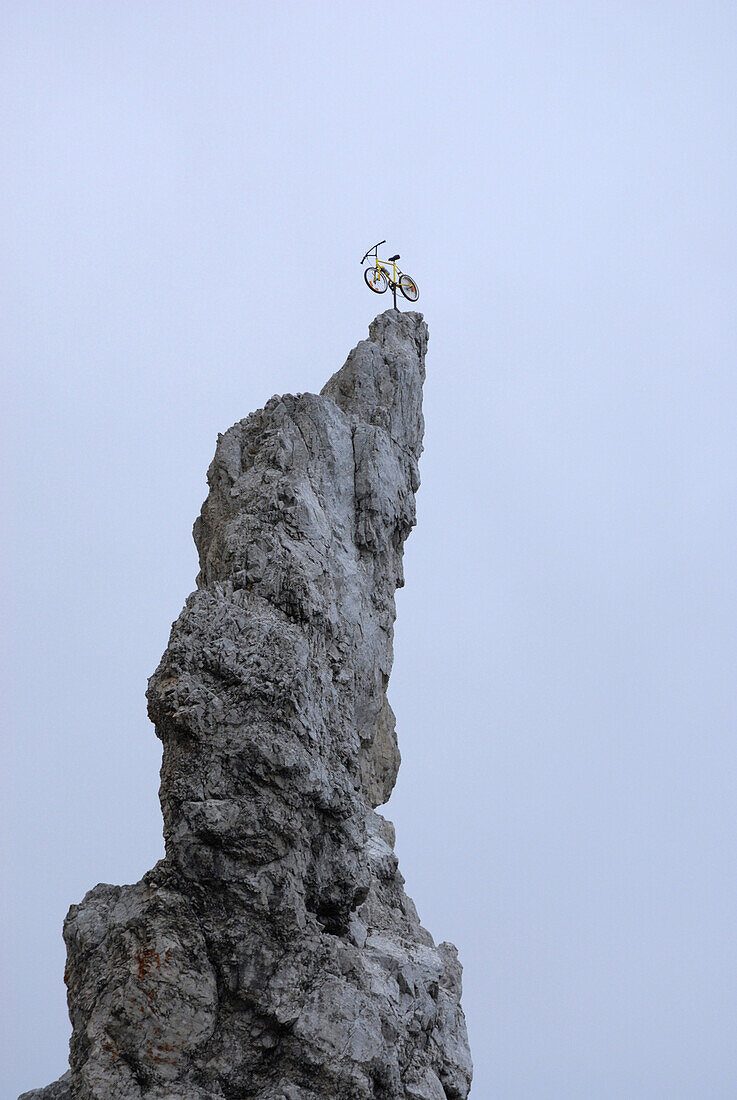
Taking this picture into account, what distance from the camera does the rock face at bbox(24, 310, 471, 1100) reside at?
1723 centimetres

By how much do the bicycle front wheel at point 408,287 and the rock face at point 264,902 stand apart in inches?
352

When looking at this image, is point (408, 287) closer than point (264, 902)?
No

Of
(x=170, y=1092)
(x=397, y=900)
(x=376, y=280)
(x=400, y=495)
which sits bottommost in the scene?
(x=170, y=1092)

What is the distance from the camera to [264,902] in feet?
58.6

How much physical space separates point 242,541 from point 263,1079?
337 inches

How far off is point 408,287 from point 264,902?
16941mm

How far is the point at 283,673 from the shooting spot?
18953 mm

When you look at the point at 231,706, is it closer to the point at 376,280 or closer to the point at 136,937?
the point at 136,937

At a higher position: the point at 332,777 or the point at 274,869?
the point at 332,777

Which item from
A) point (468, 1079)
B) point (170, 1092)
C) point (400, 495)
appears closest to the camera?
point (170, 1092)

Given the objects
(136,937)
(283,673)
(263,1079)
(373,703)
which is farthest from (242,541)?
(263,1079)

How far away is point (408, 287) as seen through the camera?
3023cm

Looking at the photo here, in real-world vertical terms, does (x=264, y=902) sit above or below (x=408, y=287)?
below

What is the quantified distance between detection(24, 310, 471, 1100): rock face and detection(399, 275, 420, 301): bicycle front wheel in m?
8.95
